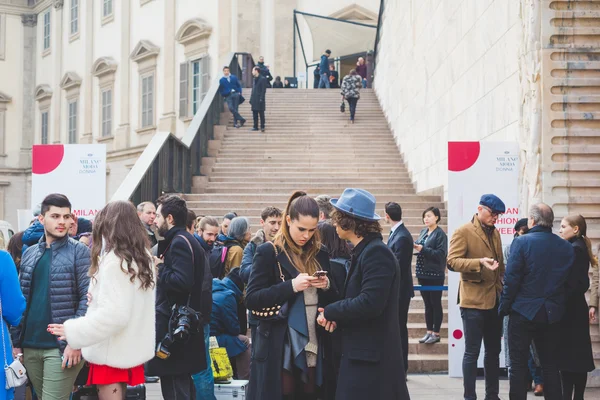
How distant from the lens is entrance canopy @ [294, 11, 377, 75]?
92.1 ft

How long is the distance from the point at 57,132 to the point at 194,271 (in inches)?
1394

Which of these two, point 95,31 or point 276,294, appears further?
point 95,31

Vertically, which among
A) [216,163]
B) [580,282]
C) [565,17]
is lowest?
[580,282]

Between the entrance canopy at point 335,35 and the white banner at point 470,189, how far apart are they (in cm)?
2011

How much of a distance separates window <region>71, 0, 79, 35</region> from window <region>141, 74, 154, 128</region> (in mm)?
6777

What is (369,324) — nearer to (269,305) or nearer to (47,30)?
(269,305)

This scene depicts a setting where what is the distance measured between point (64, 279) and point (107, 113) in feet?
102

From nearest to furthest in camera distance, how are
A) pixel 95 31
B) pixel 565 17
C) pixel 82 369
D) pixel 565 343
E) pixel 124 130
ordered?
1. pixel 82 369
2. pixel 565 343
3. pixel 565 17
4. pixel 124 130
5. pixel 95 31

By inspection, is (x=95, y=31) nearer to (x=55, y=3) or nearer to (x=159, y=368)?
(x=55, y=3)

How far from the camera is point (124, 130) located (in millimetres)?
33688

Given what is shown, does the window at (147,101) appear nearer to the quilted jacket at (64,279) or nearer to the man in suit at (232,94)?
the man in suit at (232,94)

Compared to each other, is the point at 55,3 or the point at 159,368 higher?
the point at 55,3

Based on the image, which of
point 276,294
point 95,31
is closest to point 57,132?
point 95,31

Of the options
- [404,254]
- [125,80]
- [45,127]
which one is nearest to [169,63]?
[125,80]
